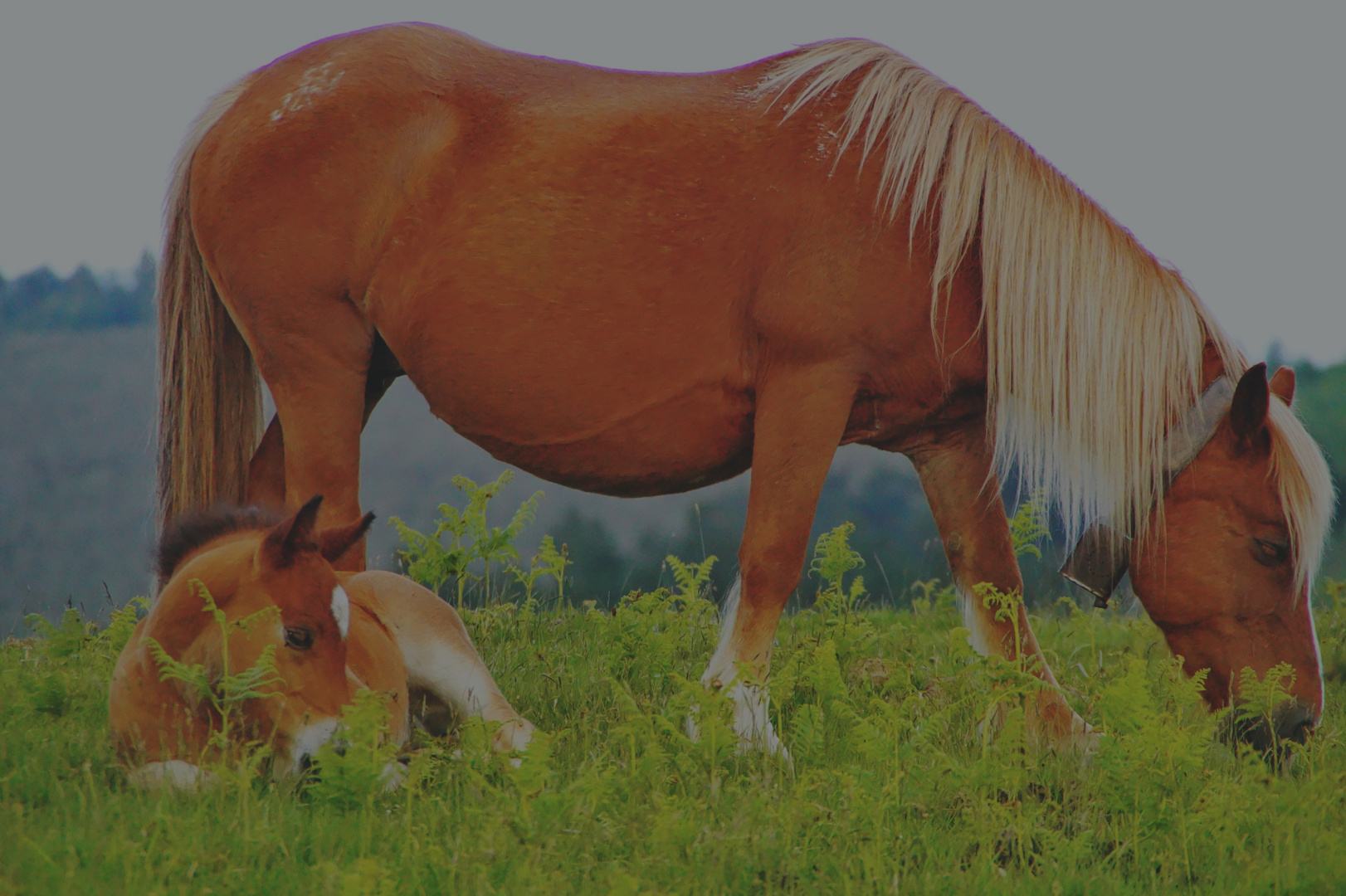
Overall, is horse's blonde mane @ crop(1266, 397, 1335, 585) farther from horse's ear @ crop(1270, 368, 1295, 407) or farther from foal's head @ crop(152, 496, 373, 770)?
foal's head @ crop(152, 496, 373, 770)

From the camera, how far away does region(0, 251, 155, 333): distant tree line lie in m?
38.3

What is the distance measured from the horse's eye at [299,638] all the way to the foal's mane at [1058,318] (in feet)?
8.28

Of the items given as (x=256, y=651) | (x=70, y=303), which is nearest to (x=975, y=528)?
(x=256, y=651)

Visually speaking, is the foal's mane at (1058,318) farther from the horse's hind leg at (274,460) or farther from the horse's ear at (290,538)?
the horse's ear at (290,538)

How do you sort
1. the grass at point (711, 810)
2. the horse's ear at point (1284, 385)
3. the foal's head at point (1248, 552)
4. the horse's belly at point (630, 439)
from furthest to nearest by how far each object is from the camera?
the horse's ear at point (1284, 385), the horse's belly at point (630, 439), the foal's head at point (1248, 552), the grass at point (711, 810)

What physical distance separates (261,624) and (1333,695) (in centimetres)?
478

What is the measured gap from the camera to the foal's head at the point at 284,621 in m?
3.06

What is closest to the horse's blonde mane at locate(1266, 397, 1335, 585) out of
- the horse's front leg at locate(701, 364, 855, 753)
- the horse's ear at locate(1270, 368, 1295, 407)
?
the horse's ear at locate(1270, 368, 1295, 407)

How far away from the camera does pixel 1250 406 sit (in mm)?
4039

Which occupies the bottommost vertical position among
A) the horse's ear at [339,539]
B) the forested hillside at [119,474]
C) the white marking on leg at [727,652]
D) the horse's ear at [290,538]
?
the forested hillside at [119,474]

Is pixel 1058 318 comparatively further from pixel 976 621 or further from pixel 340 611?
pixel 340 611

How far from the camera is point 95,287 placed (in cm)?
4012

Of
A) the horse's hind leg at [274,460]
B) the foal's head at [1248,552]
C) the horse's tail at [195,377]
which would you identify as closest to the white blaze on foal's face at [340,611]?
the horse's hind leg at [274,460]

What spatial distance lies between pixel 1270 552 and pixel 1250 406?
0.58m
